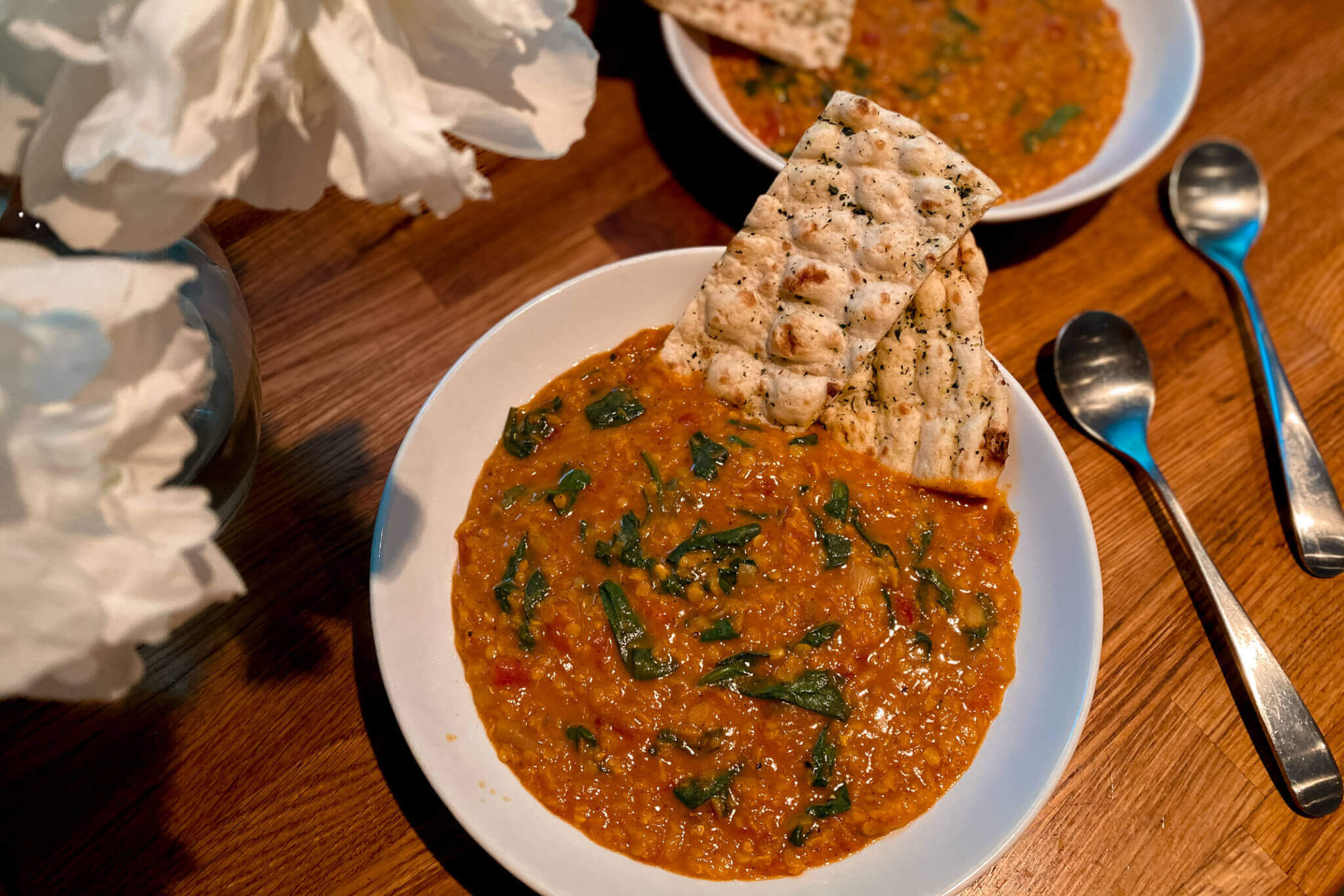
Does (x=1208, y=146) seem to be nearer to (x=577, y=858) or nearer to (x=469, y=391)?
(x=469, y=391)

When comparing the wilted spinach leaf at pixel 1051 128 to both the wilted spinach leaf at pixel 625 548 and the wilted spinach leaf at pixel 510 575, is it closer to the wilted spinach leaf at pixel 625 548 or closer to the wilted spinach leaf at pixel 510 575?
the wilted spinach leaf at pixel 625 548

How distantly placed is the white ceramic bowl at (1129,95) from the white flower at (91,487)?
88.7 inches

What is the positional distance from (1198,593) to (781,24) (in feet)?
8.65

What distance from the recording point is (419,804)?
7.61 feet

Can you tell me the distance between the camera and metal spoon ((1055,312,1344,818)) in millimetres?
2465

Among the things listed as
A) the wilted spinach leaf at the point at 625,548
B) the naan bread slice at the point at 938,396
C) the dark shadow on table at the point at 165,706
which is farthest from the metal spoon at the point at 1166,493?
the dark shadow on table at the point at 165,706

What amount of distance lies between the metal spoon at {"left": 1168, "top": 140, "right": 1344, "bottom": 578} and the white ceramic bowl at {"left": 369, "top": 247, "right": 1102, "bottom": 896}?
3.38ft

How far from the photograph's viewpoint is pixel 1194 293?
11.1ft

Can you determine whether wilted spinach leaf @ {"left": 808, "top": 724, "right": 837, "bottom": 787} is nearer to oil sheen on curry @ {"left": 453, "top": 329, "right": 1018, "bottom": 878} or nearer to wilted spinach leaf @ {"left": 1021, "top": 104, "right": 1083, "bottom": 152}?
oil sheen on curry @ {"left": 453, "top": 329, "right": 1018, "bottom": 878}

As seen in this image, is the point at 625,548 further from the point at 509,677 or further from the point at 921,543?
the point at 921,543

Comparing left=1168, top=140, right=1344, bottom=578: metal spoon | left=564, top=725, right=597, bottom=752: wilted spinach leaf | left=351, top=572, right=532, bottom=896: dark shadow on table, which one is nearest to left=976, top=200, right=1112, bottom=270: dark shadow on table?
left=1168, top=140, right=1344, bottom=578: metal spoon

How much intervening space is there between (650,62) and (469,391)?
1.86 m

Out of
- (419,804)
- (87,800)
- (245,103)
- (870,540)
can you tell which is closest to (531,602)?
(419,804)

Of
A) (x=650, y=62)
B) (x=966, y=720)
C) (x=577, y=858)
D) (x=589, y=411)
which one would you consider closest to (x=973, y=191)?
(x=589, y=411)
